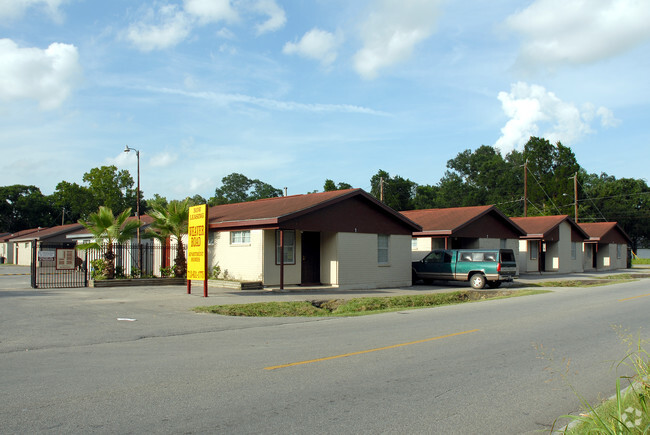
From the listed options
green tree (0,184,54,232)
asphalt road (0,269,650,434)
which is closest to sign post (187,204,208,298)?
asphalt road (0,269,650,434)

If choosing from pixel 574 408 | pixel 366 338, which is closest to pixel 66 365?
pixel 366 338

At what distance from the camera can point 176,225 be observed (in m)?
26.7

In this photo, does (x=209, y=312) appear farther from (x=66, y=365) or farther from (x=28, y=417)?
(x=28, y=417)

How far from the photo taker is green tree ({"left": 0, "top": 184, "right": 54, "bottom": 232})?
274ft

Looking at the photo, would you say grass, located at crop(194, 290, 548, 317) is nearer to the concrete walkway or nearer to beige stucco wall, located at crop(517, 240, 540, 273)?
the concrete walkway

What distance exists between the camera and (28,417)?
18.7ft

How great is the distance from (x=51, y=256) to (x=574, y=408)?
23.4m

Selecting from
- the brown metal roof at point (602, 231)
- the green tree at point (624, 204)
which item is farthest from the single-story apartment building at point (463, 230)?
the green tree at point (624, 204)

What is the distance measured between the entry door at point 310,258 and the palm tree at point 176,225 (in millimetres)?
6099

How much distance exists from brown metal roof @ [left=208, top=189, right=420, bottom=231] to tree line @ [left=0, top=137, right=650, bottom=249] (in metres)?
32.4

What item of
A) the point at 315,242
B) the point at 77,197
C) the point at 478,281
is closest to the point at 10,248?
the point at 77,197

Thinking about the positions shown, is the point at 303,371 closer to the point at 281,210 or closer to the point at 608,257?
the point at 281,210

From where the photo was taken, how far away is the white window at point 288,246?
77.6 feet

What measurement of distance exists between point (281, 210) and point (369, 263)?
512 cm
